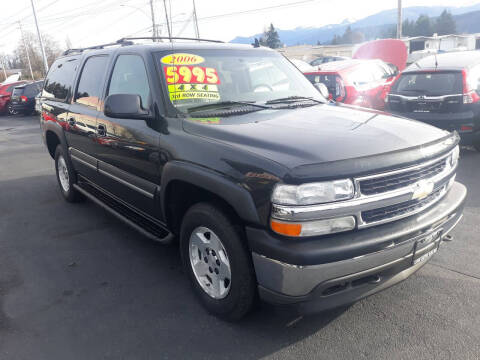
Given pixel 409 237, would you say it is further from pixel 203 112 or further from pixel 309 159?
pixel 203 112

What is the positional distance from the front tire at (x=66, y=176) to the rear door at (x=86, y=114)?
0.31 m

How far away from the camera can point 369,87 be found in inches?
384

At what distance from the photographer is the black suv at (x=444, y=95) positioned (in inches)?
260

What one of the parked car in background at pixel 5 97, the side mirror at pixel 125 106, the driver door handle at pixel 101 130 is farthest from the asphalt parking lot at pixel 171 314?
the parked car in background at pixel 5 97

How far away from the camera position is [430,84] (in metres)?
7.09

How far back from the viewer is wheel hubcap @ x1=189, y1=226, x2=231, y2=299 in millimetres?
2710

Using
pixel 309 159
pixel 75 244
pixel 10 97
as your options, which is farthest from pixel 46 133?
pixel 10 97

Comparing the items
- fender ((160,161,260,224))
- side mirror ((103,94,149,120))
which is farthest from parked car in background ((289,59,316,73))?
fender ((160,161,260,224))

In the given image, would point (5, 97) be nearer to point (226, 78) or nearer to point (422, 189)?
point (226, 78)

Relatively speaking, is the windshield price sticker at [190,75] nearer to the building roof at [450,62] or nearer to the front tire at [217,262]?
the front tire at [217,262]

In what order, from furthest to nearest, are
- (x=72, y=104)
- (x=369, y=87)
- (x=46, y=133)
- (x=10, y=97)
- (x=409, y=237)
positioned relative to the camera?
(x=10, y=97) → (x=369, y=87) → (x=46, y=133) → (x=72, y=104) → (x=409, y=237)

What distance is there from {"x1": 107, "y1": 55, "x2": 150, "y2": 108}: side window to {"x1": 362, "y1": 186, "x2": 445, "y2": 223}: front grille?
1919 mm

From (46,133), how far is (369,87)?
7167 mm

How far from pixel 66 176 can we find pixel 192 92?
3071 mm
